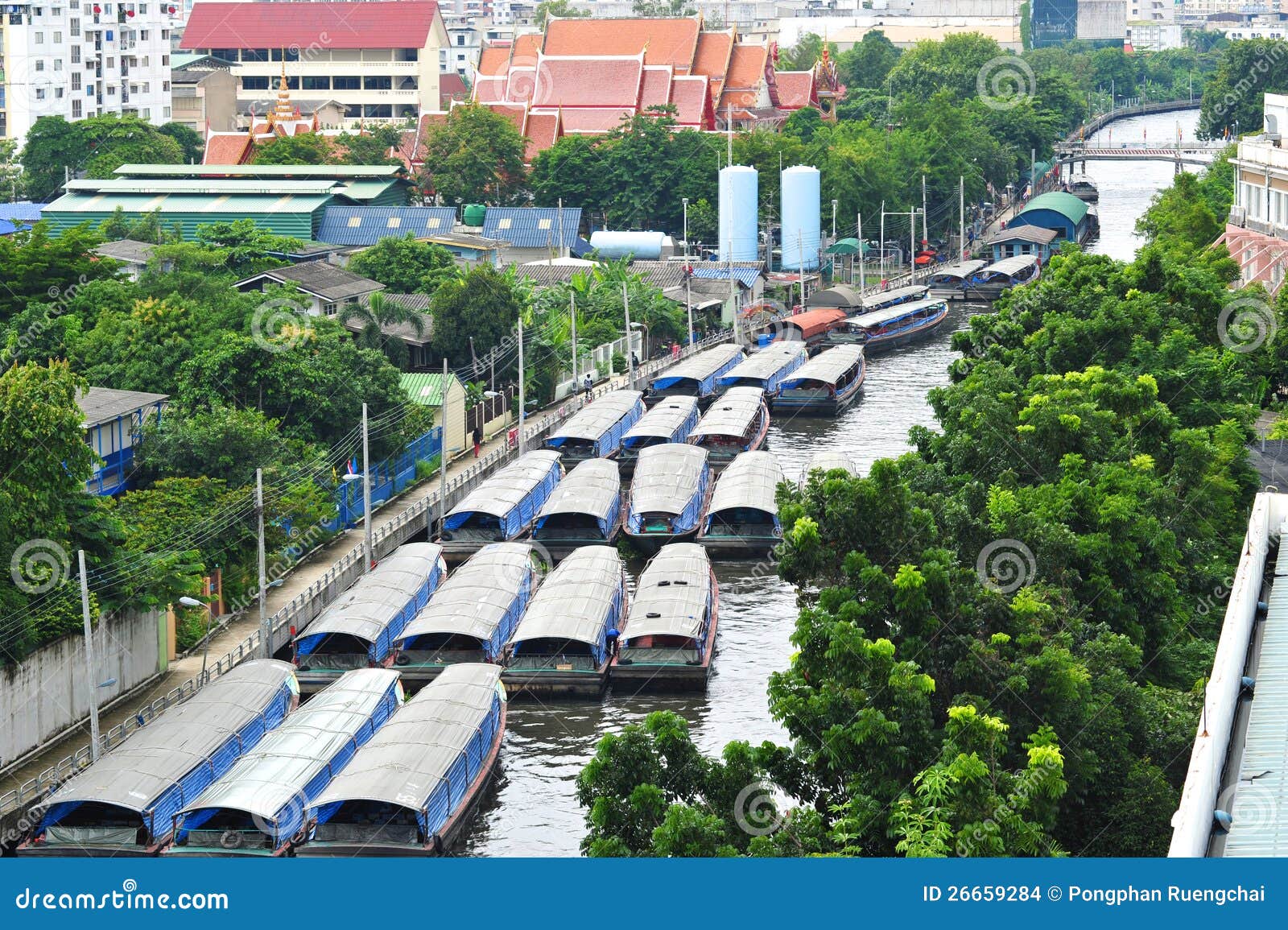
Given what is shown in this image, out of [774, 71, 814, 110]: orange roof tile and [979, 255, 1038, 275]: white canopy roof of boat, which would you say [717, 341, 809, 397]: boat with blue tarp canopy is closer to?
[979, 255, 1038, 275]: white canopy roof of boat

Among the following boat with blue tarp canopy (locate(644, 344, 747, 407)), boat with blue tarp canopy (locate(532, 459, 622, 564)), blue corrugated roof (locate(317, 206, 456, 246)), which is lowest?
boat with blue tarp canopy (locate(532, 459, 622, 564))

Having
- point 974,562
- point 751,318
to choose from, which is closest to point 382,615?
point 974,562

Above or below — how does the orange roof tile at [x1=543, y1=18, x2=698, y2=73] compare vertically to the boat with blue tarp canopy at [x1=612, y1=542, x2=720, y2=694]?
above

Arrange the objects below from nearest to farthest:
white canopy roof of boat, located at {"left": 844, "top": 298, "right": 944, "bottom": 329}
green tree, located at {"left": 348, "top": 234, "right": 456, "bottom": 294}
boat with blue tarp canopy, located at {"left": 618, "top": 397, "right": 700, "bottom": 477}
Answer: boat with blue tarp canopy, located at {"left": 618, "top": 397, "right": 700, "bottom": 477}
green tree, located at {"left": 348, "top": 234, "right": 456, "bottom": 294}
white canopy roof of boat, located at {"left": 844, "top": 298, "right": 944, "bottom": 329}

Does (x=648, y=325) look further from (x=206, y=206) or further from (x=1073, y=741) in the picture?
(x=1073, y=741)

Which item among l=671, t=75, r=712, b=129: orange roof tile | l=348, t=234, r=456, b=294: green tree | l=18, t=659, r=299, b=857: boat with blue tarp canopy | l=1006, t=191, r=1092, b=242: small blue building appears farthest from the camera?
l=671, t=75, r=712, b=129: orange roof tile

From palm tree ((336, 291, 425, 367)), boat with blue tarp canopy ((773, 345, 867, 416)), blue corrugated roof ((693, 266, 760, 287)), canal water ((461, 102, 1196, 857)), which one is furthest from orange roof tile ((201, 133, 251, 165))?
canal water ((461, 102, 1196, 857))

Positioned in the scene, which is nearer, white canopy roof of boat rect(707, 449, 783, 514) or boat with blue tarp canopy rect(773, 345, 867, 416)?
white canopy roof of boat rect(707, 449, 783, 514)
